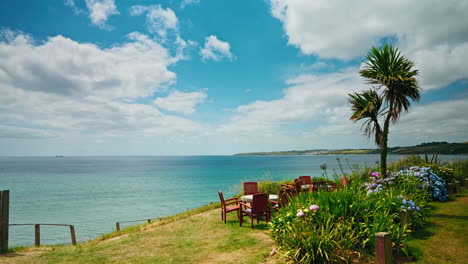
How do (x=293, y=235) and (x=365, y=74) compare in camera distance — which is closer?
(x=293, y=235)

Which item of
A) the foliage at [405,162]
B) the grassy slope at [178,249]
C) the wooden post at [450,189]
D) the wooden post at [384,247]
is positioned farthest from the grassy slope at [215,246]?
the foliage at [405,162]

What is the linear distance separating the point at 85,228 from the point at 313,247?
2498 centimetres

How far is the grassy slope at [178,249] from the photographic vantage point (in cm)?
545

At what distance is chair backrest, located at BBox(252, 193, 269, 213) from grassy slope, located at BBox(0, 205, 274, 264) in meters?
0.59

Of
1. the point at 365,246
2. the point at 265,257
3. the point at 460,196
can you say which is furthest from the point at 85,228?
the point at 460,196

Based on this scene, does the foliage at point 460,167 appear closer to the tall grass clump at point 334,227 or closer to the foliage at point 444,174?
the foliage at point 444,174

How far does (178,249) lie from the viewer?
620cm

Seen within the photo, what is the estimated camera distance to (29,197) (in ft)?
128

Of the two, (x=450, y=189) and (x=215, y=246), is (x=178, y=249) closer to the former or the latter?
(x=215, y=246)

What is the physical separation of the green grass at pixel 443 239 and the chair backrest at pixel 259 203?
12.2ft

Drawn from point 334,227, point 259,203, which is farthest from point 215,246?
point 334,227

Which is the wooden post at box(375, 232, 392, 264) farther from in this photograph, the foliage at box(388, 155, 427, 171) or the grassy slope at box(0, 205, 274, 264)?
the foliage at box(388, 155, 427, 171)

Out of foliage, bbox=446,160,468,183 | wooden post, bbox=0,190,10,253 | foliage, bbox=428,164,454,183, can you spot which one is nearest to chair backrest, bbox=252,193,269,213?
foliage, bbox=428,164,454,183

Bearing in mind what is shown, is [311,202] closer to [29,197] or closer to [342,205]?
[342,205]
